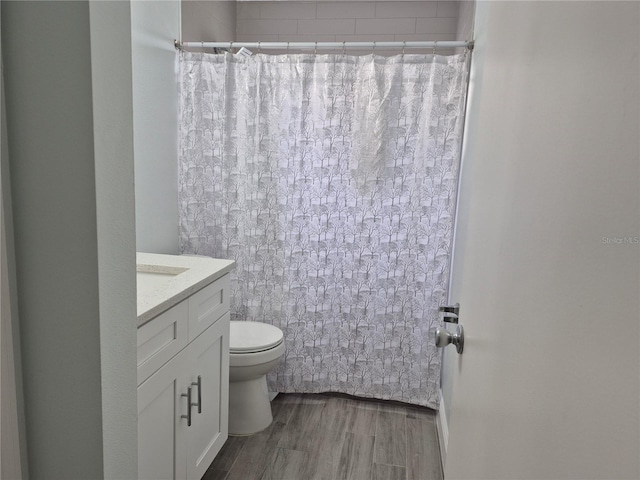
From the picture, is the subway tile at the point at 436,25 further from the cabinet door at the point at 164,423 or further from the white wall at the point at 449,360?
the cabinet door at the point at 164,423

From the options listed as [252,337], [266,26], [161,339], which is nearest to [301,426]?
[252,337]

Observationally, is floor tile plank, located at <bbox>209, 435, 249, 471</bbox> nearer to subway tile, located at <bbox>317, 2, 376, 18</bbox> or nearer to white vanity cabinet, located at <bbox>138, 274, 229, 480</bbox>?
white vanity cabinet, located at <bbox>138, 274, 229, 480</bbox>

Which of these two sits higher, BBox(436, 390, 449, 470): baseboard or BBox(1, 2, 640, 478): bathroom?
BBox(1, 2, 640, 478): bathroom

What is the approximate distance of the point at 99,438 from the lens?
0.80m

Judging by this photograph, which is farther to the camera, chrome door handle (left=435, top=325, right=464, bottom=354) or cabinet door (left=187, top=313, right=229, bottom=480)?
cabinet door (left=187, top=313, right=229, bottom=480)

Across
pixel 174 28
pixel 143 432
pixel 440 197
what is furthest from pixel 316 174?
pixel 143 432

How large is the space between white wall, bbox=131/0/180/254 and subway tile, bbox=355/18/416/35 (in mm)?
1375

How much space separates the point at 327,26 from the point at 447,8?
2.67 ft

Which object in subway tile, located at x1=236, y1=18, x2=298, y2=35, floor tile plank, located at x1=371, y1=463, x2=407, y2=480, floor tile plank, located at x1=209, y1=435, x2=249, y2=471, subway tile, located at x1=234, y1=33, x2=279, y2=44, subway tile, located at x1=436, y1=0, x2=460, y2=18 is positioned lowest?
floor tile plank, located at x1=209, y1=435, x2=249, y2=471

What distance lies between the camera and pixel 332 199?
2713 millimetres

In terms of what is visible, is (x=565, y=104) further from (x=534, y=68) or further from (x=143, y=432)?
(x=143, y=432)

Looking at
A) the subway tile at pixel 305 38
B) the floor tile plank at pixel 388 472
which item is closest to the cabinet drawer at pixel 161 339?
the floor tile plank at pixel 388 472

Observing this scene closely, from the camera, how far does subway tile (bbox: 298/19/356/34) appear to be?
357 cm

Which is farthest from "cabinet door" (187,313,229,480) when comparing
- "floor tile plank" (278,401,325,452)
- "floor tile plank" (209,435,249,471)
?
"floor tile plank" (278,401,325,452)
